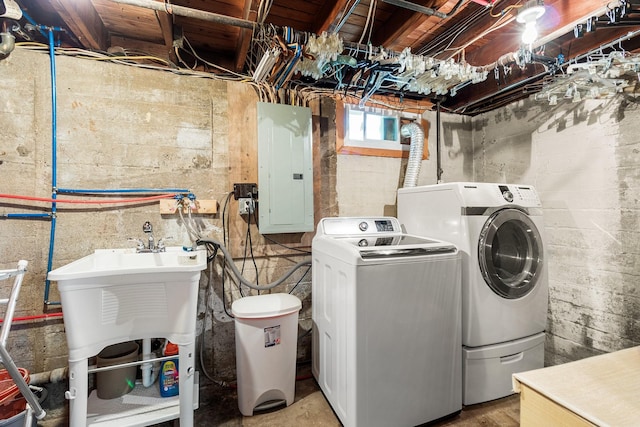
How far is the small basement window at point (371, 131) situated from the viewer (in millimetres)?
2504

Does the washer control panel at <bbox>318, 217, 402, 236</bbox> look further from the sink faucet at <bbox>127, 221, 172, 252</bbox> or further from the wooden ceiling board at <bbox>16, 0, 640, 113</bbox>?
the wooden ceiling board at <bbox>16, 0, 640, 113</bbox>

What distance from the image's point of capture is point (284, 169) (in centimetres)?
219

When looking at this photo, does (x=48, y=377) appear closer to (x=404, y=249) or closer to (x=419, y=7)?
(x=404, y=249)

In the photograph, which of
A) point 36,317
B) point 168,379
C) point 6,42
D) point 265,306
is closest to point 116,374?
point 168,379

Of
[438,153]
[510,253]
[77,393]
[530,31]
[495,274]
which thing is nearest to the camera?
[77,393]

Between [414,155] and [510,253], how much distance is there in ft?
3.61

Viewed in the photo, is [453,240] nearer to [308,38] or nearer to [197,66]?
[308,38]

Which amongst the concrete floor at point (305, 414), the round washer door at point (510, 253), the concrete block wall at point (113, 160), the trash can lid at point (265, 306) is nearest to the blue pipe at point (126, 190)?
the concrete block wall at point (113, 160)

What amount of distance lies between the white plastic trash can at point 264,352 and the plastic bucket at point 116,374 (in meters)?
0.64

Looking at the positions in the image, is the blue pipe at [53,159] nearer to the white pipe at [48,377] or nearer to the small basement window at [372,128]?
the white pipe at [48,377]

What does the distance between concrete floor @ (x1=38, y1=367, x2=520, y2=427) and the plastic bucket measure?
1.10 ft

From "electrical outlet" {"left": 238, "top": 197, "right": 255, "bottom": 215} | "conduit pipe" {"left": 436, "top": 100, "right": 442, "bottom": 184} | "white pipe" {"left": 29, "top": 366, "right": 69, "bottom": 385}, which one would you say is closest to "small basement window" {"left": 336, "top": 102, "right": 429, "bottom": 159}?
"conduit pipe" {"left": 436, "top": 100, "right": 442, "bottom": 184}

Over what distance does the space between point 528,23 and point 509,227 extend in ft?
4.23

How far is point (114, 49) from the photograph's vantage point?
1.94 m
